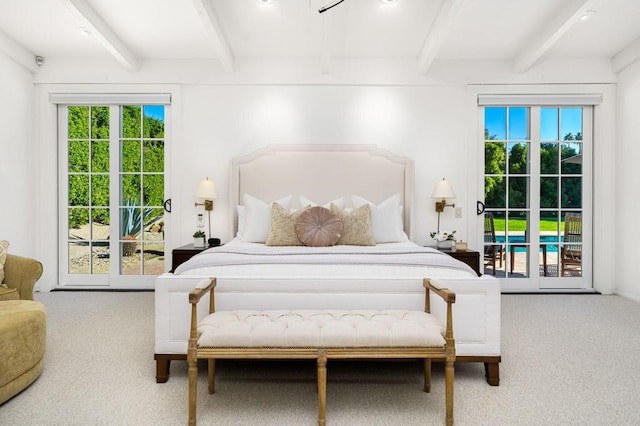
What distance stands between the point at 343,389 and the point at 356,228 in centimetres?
164

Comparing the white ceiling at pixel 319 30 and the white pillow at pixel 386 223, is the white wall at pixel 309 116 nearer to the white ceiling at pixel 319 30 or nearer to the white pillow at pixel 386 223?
the white ceiling at pixel 319 30

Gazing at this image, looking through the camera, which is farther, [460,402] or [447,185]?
[447,185]

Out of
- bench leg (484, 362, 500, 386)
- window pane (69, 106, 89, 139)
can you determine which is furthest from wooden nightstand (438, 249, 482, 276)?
window pane (69, 106, 89, 139)

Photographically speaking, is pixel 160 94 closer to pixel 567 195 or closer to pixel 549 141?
pixel 549 141

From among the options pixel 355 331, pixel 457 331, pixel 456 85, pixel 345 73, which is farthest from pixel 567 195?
pixel 355 331

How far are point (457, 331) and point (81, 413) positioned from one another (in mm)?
2016

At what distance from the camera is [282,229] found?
11.6ft

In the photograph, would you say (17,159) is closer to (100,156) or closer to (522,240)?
(100,156)

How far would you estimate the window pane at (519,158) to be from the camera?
183 inches

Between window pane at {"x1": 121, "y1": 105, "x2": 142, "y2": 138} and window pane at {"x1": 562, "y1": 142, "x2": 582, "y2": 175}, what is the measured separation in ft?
16.7

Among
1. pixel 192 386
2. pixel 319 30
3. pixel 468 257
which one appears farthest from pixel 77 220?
pixel 468 257

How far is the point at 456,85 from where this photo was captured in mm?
4547

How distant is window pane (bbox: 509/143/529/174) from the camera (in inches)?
183

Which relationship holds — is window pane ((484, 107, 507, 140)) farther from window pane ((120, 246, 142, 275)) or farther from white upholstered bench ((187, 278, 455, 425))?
window pane ((120, 246, 142, 275))
